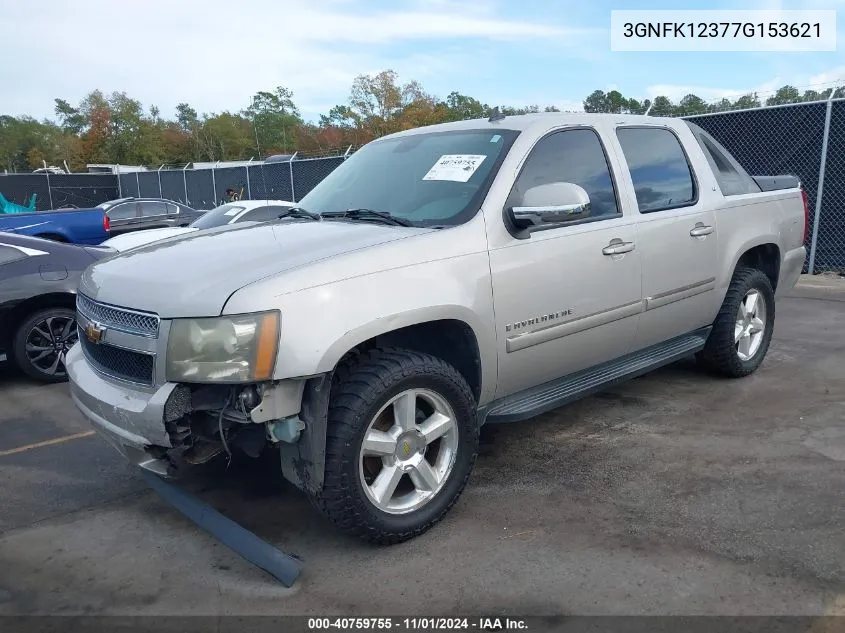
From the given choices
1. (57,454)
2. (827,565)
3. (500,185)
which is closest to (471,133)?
(500,185)

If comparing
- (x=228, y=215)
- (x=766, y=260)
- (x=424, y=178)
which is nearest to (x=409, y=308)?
(x=424, y=178)

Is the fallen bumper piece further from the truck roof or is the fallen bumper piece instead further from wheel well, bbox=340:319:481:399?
the truck roof

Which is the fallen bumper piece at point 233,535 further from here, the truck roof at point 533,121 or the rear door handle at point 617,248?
the truck roof at point 533,121

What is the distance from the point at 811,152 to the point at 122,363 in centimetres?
996

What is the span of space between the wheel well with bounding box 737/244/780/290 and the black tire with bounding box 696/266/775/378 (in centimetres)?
12

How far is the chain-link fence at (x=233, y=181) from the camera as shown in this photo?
1680 cm

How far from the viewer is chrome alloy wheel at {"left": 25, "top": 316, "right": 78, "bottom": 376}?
5703mm

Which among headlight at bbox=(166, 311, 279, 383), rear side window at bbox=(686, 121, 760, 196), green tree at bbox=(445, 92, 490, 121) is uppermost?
green tree at bbox=(445, 92, 490, 121)

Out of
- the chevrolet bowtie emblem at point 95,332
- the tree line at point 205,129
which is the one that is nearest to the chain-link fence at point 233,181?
the chevrolet bowtie emblem at point 95,332

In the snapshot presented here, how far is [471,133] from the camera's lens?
383 centimetres

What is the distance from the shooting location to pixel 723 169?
4.89 meters

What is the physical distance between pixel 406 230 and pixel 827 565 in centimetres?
224

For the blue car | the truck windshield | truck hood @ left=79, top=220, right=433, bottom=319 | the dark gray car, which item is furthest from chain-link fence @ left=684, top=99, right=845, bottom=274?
the dark gray car

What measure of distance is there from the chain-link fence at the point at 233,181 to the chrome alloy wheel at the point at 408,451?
→ 11.2 m
